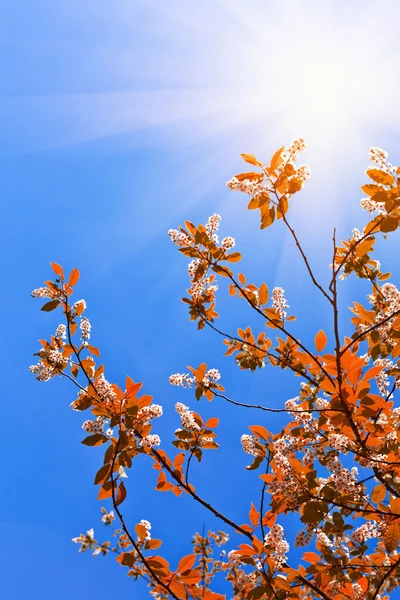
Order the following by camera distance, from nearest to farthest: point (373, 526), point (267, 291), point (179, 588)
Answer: point (179, 588), point (373, 526), point (267, 291)

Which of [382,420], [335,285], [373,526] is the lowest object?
[373,526]

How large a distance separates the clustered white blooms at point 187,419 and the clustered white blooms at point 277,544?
1021 millimetres

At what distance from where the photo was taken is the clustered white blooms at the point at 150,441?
10.2 ft

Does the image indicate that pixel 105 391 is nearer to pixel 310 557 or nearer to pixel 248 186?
pixel 248 186

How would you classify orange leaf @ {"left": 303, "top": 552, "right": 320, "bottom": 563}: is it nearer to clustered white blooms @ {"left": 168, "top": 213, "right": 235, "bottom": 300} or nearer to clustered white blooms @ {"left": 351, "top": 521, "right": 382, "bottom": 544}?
clustered white blooms @ {"left": 351, "top": 521, "right": 382, "bottom": 544}

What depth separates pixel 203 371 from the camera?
4055mm

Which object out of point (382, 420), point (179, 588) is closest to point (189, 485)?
point (179, 588)

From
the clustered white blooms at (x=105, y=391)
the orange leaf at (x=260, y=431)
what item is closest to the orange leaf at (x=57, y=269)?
the clustered white blooms at (x=105, y=391)

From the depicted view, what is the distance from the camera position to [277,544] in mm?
3053

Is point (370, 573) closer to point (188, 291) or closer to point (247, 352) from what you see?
point (247, 352)

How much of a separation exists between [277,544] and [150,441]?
120cm

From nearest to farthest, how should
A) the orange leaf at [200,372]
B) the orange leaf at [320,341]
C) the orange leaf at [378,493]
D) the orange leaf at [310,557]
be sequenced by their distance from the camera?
the orange leaf at [378,493] → the orange leaf at [310,557] → the orange leaf at [320,341] → the orange leaf at [200,372]

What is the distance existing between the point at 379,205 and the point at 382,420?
6.13ft

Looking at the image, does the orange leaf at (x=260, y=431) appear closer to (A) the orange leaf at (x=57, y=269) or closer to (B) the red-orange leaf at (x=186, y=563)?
(B) the red-orange leaf at (x=186, y=563)
